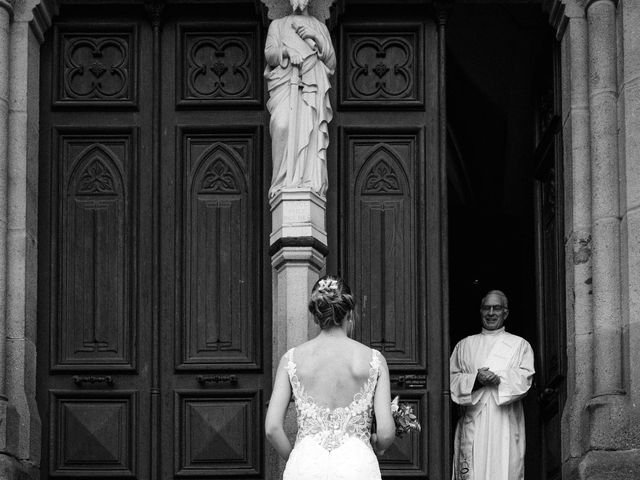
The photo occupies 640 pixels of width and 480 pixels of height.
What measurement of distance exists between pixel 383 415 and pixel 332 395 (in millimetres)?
330

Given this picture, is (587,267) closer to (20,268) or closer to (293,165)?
(293,165)

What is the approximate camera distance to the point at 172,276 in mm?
16031

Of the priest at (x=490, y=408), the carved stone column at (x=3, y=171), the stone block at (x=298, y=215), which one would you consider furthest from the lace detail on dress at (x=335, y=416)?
the priest at (x=490, y=408)

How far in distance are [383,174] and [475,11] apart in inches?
176

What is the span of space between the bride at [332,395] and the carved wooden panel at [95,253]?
384 cm

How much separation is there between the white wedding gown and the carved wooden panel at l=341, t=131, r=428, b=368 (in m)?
3.70

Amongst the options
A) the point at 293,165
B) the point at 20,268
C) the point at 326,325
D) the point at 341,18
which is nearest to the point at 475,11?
the point at 341,18

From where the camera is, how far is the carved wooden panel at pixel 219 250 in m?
15.9

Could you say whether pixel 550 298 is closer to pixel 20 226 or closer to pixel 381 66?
pixel 381 66

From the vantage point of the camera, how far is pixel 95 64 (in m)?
16.4

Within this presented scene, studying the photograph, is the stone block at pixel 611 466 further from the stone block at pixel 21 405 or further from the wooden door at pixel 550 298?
the stone block at pixel 21 405

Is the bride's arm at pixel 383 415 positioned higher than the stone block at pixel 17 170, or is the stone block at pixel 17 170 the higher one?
the stone block at pixel 17 170

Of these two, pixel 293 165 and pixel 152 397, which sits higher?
pixel 293 165

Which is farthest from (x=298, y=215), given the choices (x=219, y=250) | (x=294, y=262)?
(x=219, y=250)
